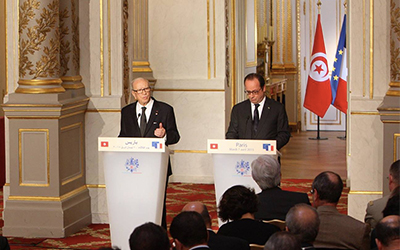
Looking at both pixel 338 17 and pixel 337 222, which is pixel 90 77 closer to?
pixel 337 222

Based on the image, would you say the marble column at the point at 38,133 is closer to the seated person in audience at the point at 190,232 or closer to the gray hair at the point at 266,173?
the gray hair at the point at 266,173

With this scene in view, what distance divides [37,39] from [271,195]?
317cm

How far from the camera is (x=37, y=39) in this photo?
258 inches

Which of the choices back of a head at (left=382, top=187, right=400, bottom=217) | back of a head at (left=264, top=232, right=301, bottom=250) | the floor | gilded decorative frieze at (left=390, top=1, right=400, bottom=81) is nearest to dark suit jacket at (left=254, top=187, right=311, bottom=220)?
back of a head at (left=382, top=187, right=400, bottom=217)

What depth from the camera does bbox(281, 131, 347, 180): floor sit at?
34.2 ft

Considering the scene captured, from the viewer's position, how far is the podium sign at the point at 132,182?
211 inches

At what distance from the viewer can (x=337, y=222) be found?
379cm

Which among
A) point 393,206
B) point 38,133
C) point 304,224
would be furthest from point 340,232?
point 38,133

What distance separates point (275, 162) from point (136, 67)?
4972 millimetres

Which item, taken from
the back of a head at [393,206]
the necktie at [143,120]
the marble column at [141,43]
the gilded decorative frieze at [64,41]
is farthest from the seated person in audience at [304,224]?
the marble column at [141,43]

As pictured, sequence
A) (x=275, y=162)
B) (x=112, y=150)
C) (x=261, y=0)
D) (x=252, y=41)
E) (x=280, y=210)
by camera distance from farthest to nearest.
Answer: (x=261, y=0) → (x=252, y=41) → (x=112, y=150) → (x=275, y=162) → (x=280, y=210)

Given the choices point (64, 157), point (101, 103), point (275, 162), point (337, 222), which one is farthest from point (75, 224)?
point (337, 222)

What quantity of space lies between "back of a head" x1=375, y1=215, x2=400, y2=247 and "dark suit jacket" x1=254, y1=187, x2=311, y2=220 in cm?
99

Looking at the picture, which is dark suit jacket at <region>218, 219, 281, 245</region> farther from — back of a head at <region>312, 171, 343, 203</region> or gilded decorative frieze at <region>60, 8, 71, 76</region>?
gilded decorative frieze at <region>60, 8, 71, 76</region>
